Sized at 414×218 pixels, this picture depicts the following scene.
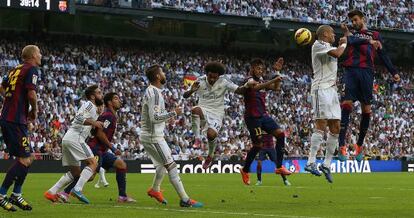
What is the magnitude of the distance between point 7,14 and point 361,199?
3384 cm

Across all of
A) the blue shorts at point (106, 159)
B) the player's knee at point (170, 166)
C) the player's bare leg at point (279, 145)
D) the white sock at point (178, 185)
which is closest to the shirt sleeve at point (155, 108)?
the player's knee at point (170, 166)

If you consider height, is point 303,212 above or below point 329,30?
below

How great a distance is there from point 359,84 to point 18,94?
7672mm

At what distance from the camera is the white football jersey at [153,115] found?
14852 millimetres

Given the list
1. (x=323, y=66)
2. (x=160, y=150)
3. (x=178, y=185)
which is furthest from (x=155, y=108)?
(x=323, y=66)

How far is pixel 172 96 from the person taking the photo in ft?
151

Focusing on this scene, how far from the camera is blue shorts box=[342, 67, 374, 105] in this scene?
60.0 ft

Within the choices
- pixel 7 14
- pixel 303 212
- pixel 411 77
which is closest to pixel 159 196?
pixel 303 212

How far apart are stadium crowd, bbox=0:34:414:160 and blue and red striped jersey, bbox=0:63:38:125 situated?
2401 cm

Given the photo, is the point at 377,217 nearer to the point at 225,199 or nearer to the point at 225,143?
the point at 225,199

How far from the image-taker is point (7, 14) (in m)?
47.7

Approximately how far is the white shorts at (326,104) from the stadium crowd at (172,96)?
2201 centimetres

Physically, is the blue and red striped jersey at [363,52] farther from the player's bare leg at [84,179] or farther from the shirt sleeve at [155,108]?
the player's bare leg at [84,179]

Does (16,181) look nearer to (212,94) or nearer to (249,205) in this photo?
(249,205)
